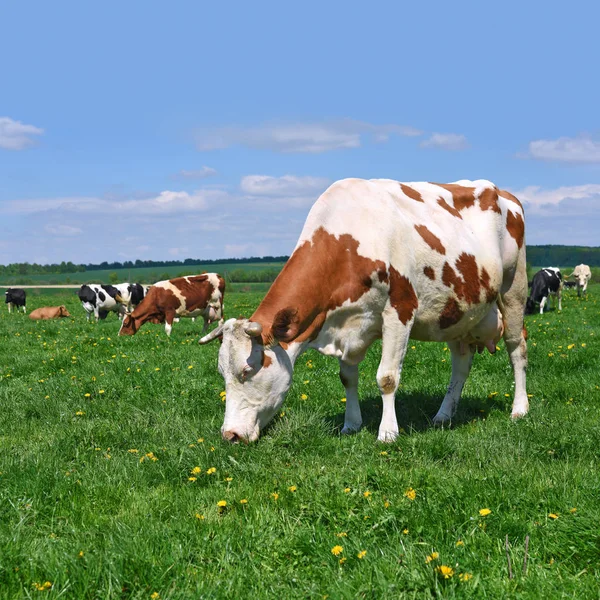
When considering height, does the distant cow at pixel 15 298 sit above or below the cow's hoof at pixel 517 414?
above

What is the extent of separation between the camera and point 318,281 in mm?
6340

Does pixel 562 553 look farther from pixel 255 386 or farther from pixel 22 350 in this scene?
pixel 22 350

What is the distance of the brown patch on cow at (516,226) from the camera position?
27.9 ft

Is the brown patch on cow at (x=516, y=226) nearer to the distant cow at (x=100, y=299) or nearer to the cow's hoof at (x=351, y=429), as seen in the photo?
the cow's hoof at (x=351, y=429)

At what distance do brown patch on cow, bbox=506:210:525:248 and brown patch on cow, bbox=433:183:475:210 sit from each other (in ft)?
2.09

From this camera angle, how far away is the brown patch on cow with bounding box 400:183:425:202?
24.7ft

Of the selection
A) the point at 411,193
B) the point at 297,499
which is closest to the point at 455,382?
the point at 411,193

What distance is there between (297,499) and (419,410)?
3.87 meters

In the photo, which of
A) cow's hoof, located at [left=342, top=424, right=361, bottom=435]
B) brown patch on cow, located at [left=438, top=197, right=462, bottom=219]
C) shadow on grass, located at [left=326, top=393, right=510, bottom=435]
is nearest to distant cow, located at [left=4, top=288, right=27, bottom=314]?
shadow on grass, located at [left=326, top=393, right=510, bottom=435]

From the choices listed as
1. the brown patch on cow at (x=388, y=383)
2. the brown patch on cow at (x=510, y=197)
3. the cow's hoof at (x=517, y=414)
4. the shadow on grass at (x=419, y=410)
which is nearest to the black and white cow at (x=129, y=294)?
the shadow on grass at (x=419, y=410)

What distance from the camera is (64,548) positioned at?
400 cm

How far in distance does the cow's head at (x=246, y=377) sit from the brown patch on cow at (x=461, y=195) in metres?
3.27

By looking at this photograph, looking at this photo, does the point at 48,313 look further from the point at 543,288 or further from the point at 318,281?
the point at 318,281

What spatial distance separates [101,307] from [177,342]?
18.6 m
